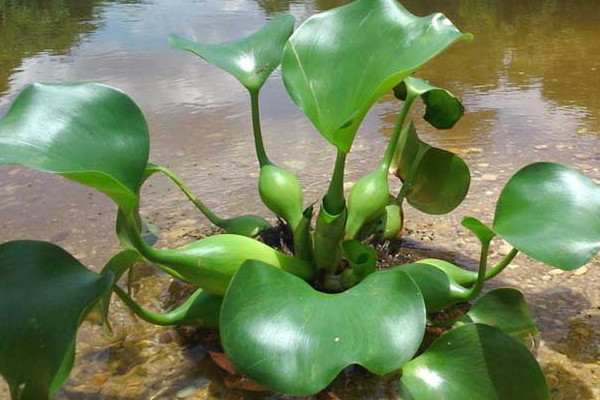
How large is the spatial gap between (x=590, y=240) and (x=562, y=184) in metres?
0.11

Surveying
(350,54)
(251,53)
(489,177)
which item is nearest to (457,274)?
(350,54)

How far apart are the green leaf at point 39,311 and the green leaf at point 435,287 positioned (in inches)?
17.3

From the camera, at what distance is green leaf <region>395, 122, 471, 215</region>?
4.06 ft

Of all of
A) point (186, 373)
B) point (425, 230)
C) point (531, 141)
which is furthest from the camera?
point (531, 141)

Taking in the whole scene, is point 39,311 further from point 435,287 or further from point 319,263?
point 435,287

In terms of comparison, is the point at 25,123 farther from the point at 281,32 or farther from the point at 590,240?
the point at 590,240

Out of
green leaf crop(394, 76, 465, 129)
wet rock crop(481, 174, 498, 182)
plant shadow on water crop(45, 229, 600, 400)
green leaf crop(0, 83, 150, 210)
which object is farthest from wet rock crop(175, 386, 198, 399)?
wet rock crop(481, 174, 498, 182)

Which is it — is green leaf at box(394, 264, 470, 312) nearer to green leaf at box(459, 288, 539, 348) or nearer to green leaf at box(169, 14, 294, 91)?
green leaf at box(459, 288, 539, 348)

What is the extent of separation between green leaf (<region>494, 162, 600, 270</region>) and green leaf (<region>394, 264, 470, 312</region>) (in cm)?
15

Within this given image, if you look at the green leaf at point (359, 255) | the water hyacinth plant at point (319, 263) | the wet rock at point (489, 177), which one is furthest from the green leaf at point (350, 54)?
the wet rock at point (489, 177)

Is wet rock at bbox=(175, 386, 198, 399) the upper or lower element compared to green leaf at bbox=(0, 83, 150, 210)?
lower

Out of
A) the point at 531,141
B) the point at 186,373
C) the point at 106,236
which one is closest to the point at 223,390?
the point at 186,373

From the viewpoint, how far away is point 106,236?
1529mm

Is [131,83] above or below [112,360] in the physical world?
below
